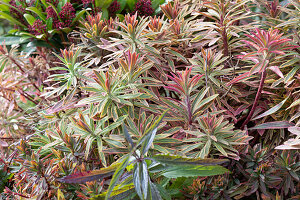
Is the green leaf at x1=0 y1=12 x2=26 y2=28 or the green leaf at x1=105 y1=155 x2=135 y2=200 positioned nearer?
the green leaf at x1=105 y1=155 x2=135 y2=200

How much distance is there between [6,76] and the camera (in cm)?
192

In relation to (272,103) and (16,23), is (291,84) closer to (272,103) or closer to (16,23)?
(272,103)

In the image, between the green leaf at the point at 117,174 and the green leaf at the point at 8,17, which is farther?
the green leaf at the point at 8,17

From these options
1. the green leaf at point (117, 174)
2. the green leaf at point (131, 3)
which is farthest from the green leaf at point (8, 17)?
the green leaf at point (117, 174)

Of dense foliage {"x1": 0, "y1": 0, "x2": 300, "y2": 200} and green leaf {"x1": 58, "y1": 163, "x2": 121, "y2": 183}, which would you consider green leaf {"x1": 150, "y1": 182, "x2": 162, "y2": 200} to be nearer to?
dense foliage {"x1": 0, "y1": 0, "x2": 300, "y2": 200}

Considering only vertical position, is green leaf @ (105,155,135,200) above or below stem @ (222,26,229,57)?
below

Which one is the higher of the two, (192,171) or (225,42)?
(225,42)

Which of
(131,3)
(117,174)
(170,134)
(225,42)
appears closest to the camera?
(117,174)

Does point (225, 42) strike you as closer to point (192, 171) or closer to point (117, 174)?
point (192, 171)

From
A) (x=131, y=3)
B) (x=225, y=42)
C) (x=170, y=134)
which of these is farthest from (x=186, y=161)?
(x=131, y=3)

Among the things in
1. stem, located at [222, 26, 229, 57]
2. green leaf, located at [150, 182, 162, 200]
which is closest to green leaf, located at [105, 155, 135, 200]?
green leaf, located at [150, 182, 162, 200]

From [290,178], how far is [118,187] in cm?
66

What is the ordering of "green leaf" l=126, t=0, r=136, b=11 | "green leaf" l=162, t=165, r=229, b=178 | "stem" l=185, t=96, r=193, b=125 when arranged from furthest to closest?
"green leaf" l=126, t=0, r=136, b=11 < "stem" l=185, t=96, r=193, b=125 < "green leaf" l=162, t=165, r=229, b=178

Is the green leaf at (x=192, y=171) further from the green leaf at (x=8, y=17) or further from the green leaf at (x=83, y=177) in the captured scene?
the green leaf at (x=8, y=17)
